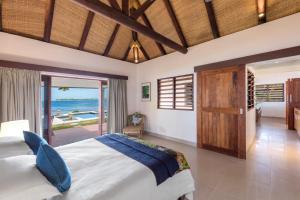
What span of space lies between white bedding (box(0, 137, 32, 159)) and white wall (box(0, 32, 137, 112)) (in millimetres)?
2179

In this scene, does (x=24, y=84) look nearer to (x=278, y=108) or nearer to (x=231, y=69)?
(x=231, y=69)

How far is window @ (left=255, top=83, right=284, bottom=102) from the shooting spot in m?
8.14

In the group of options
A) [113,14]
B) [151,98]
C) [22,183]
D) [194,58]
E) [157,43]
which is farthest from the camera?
[151,98]

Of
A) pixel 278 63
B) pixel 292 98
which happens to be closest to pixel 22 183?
pixel 278 63

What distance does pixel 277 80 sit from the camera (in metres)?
8.20

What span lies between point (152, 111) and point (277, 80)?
7777mm

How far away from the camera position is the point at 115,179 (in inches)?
50.7

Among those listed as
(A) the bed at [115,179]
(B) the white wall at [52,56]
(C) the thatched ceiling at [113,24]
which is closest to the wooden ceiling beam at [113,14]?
(C) the thatched ceiling at [113,24]

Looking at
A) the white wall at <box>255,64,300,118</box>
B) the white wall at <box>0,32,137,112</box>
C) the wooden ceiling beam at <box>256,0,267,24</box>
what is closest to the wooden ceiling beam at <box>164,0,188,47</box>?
the wooden ceiling beam at <box>256,0,267,24</box>

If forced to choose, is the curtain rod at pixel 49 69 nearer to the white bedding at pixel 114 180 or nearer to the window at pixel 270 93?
the white bedding at pixel 114 180

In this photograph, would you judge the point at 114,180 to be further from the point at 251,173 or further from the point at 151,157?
the point at 251,173

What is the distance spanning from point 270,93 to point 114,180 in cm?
1029

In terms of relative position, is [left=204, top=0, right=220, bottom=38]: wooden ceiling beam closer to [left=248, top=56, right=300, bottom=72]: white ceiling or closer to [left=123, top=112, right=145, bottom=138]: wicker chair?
[left=248, top=56, right=300, bottom=72]: white ceiling

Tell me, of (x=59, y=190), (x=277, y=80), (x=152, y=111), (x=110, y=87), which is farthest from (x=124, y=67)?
(x=277, y=80)
